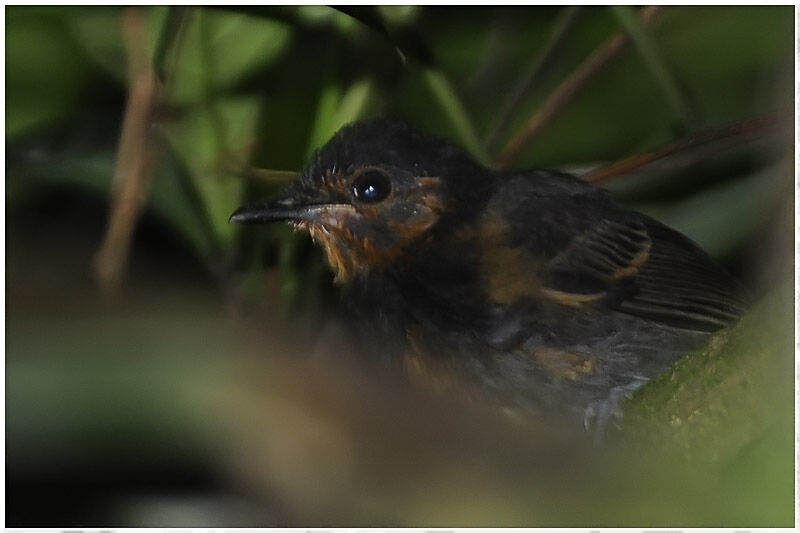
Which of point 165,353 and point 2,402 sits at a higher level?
point 2,402

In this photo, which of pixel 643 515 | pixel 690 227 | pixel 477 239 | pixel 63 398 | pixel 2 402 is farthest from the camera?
pixel 690 227

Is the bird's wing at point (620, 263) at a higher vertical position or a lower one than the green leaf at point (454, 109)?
lower

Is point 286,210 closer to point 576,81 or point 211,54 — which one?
point 211,54

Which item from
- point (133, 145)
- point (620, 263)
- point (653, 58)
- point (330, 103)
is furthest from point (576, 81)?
point (133, 145)

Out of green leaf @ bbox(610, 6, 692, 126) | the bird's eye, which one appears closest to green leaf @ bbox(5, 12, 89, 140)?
the bird's eye

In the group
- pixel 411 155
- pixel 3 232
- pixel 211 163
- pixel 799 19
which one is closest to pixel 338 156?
pixel 411 155

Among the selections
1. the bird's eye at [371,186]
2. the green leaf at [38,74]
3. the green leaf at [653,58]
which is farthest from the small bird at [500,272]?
the green leaf at [38,74]

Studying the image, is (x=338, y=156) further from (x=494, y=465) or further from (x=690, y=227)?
(x=494, y=465)

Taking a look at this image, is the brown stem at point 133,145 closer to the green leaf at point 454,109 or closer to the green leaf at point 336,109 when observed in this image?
the green leaf at point 336,109
